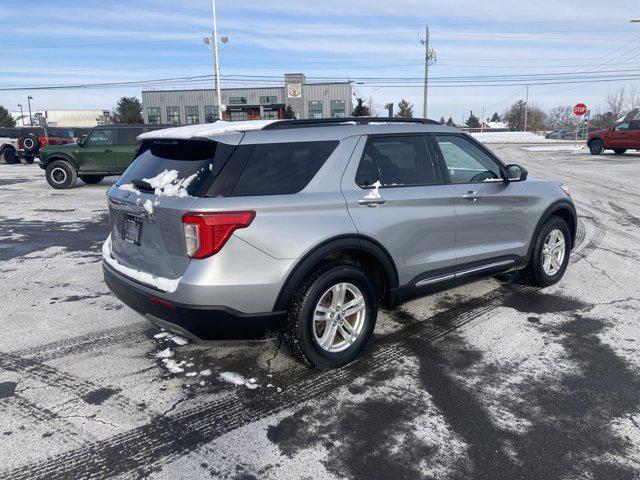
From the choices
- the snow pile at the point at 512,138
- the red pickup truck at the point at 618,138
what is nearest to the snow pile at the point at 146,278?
the red pickup truck at the point at 618,138

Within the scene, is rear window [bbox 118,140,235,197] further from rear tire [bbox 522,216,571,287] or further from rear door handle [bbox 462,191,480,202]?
rear tire [bbox 522,216,571,287]

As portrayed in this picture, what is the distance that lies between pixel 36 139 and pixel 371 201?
22867 millimetres

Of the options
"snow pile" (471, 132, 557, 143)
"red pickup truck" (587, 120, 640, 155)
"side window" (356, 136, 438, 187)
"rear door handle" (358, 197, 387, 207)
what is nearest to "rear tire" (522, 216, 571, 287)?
"side window" (356, 136, 438, 187)

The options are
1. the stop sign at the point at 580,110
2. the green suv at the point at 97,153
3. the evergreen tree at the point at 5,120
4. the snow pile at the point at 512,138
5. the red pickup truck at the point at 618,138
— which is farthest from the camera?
the evergreen tree at the point at 5,120

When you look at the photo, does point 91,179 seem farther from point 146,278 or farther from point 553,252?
point 553,252

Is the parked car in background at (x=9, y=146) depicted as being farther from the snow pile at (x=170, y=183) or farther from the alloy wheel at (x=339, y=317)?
the alloy wheel at (x=339, y=317)

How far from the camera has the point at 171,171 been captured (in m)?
3.34

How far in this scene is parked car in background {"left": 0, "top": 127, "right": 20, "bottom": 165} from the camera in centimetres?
2481

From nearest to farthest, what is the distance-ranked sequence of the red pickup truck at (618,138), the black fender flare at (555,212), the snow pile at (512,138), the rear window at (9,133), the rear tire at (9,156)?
the black fender flare at (555,212)
the red pickup truck at (618,138)
the rear tire at (9,156)
the rear window at (9,133)
the snow pile at (512,138)

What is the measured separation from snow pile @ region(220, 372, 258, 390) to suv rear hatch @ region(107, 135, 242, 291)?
80 centimetres

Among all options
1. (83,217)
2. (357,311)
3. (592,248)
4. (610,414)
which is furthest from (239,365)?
(83,217)

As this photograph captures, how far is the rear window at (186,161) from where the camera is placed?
312cm

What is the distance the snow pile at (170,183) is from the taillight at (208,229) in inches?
8.8

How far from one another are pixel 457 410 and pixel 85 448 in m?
2.11
